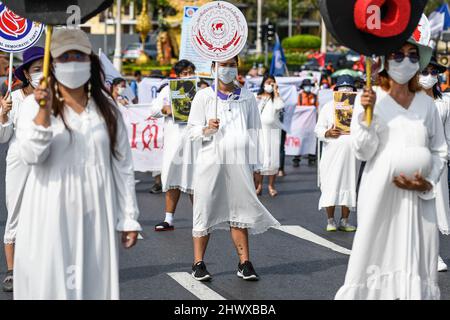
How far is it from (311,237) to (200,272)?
314 centimetres

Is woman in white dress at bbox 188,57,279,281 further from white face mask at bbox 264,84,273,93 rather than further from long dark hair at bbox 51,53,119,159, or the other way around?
white face mask at bbox 264,84,273,93

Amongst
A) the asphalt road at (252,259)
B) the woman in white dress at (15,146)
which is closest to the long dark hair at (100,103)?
the woman in white dress at (15,146)

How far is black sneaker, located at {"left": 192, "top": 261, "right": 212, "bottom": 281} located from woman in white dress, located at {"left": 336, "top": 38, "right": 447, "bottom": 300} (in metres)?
Result: 2.79

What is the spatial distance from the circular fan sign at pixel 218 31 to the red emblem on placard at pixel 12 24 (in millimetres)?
1534

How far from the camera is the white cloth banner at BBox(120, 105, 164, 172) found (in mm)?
17594

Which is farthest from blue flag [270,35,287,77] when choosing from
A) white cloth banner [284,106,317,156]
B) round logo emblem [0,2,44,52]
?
round logo emblem [0,2,44,52]

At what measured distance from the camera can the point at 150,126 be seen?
17766 millimetres

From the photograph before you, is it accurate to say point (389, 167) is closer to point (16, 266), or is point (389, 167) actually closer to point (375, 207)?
point (375, 207)

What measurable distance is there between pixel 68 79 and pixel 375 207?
203 cm

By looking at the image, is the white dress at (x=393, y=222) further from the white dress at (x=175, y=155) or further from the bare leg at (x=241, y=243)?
the white dress at (x=175, y=155)

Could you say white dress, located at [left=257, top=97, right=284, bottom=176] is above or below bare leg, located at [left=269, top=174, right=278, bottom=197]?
above
